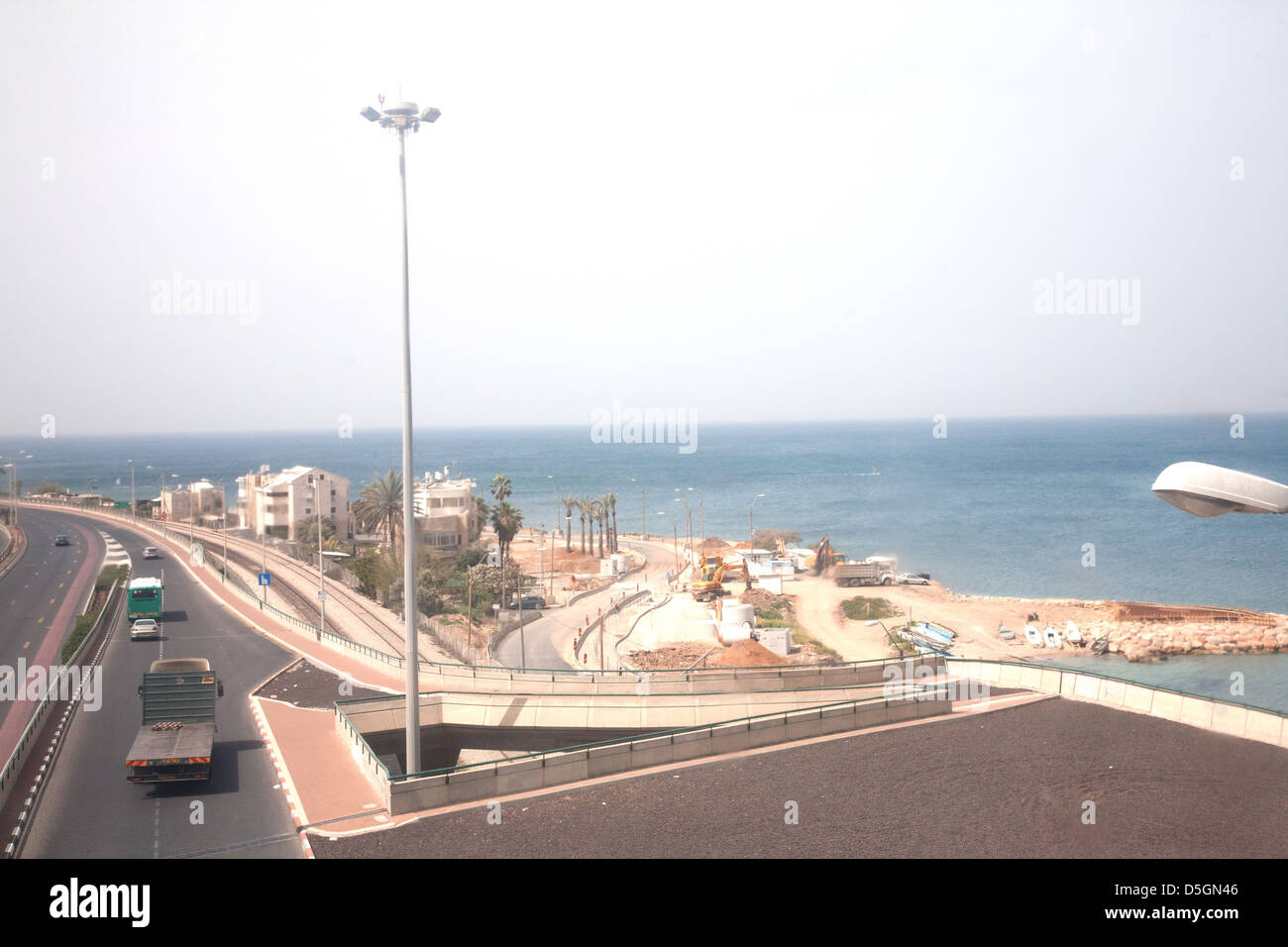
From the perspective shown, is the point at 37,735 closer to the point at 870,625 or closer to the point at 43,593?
the point at 43,593

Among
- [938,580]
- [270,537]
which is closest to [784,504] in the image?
[938,580]

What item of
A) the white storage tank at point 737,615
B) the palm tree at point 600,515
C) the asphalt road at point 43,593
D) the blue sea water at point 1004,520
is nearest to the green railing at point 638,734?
the asphalt road at point 43,593

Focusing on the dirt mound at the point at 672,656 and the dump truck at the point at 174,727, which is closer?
the dump truck at the point at 174,727

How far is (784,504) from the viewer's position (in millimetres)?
154250

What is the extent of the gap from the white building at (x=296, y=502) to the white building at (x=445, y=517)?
8.00 m

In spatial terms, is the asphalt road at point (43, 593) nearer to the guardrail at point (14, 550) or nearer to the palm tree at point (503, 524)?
the guardrail at point (14, 550)

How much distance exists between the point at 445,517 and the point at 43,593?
40.9 m

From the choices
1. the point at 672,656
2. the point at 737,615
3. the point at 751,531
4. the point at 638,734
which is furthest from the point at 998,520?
the point at 638,734

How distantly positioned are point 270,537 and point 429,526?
586 inches

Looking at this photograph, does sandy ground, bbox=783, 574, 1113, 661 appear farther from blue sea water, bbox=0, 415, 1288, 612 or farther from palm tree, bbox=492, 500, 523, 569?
palm tree, bbox=492, 500, 523, 569

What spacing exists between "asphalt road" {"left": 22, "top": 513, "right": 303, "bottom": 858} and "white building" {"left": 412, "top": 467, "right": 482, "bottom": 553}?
5541cm

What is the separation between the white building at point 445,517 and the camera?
272 ft

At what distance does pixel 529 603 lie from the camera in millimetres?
65562
